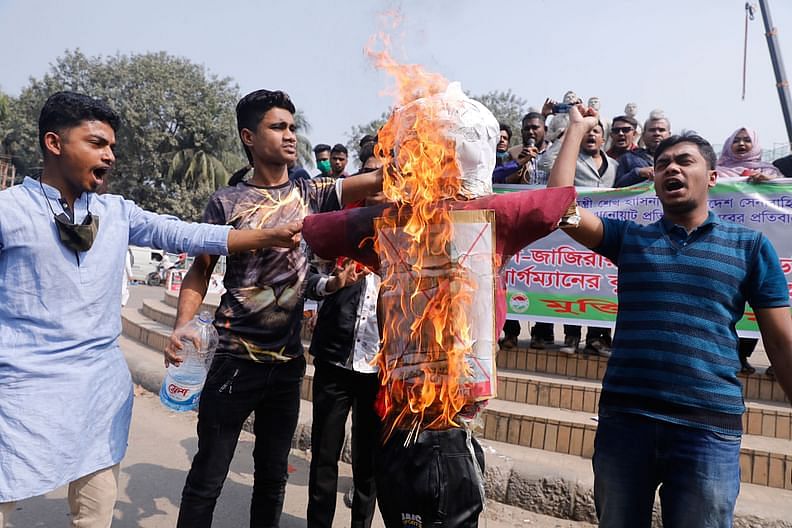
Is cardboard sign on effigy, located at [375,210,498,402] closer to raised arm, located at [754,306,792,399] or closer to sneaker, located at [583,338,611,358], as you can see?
raised arm, located at [754,306,792,399]

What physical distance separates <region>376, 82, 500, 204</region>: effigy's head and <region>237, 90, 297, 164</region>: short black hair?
104 centimetres

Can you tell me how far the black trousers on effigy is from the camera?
1833 millimetres

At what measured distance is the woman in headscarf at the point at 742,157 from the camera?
5.04 meters

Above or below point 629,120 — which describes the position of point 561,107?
below

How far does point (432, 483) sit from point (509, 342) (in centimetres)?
367

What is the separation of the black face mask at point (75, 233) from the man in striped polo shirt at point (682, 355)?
179cm

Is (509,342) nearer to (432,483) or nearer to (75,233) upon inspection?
(432,483)

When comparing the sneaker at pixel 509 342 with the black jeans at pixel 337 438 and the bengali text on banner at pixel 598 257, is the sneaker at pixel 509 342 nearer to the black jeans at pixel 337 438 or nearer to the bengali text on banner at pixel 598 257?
the bengali text on banner at pixel 598 257

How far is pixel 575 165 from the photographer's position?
2199mm

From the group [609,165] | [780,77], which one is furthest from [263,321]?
[780,77]

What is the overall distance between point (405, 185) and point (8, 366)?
160cm

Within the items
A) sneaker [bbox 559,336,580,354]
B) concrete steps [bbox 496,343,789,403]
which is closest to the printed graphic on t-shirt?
concrete steps [bbox 496,343,789,403]

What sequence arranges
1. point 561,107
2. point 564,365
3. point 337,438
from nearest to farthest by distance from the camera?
point 561,107 < point 337,438 < point 564,365

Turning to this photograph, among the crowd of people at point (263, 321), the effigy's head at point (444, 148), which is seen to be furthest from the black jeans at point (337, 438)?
the effigy's head at point (444, 148)
